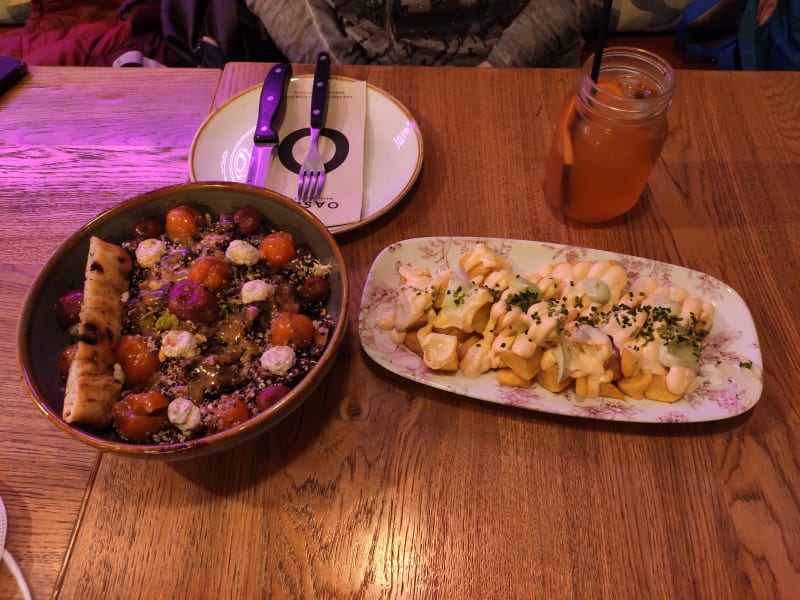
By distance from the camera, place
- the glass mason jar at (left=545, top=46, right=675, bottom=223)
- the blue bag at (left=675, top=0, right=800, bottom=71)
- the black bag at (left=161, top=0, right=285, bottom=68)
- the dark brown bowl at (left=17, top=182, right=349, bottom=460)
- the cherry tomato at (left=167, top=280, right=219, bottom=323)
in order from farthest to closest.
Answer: the blue bag at (left=675, top=0, right=800, bottom=71) < the black bag at (left=161, top=0, right=285, bottom=68) < the glass mason jar at (left=545, top=46, right=675, bottom=223) < the cherry tomato at (left=167, top=280, right=219, bottom=323) < the dark brown bowl at (left=17, top=182, right=349, bottom=460)

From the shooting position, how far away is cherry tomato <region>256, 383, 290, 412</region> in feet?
2.20

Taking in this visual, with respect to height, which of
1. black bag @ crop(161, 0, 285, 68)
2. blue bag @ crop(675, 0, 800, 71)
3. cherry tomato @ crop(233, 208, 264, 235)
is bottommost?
blue bag @ crop(675, 0, 800, 71)

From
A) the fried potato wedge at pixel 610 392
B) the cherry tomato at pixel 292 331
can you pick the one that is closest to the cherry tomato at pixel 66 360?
the cherry tomato at pixel 292 331

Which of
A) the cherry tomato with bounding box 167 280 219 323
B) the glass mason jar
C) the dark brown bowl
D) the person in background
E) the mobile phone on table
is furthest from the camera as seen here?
the person in background

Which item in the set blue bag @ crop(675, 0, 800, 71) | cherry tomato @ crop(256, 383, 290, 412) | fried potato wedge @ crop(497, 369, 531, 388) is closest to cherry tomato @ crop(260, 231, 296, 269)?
cherry tomato @ crop(256, 383, 290, 412)

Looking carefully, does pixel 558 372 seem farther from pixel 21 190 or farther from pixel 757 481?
pixel 21 190

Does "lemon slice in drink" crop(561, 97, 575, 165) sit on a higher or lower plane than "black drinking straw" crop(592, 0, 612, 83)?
lower

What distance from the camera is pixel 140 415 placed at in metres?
0.66

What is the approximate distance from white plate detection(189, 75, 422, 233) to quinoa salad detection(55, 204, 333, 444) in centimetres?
22

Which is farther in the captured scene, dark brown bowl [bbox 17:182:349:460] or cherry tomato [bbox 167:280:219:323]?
cherry tomato [bbox 167:280:219:323]

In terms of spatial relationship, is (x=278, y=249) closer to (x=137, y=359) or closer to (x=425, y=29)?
(x=137, y=359)

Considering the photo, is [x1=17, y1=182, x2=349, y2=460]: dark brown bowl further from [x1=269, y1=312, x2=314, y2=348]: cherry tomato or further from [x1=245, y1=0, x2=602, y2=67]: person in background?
[x1=245, y1=0, x2=602, y2=67]: person in background

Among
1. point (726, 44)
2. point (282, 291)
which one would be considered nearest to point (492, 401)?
point (282, 291)

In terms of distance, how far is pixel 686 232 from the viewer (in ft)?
3.29
